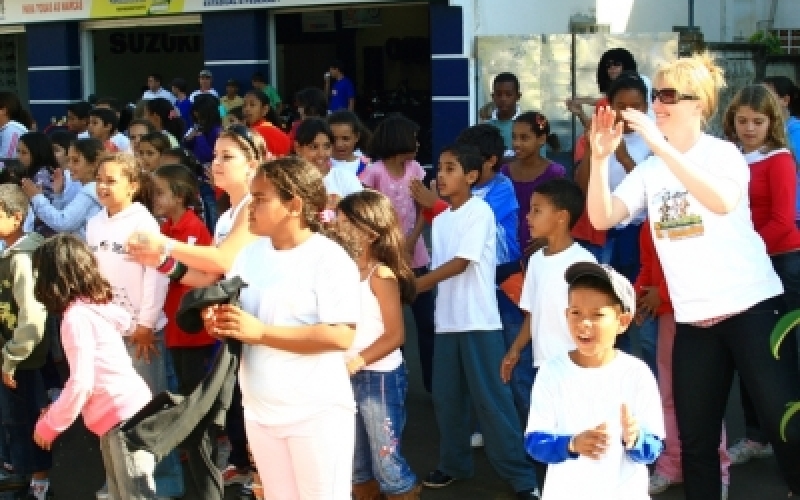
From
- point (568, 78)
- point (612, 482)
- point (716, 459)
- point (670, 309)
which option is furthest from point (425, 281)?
point (568, 78)

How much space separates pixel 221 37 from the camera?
17062 millimetres

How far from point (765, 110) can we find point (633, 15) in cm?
1352

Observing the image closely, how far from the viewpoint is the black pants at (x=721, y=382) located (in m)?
4.30

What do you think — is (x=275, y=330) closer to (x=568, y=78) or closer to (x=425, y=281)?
(x=425, y=281)

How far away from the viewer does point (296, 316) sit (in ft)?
12.4

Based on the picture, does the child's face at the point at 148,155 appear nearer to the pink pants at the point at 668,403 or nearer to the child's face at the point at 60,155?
the child's face at the point at 60,155

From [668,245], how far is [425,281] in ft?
4.62

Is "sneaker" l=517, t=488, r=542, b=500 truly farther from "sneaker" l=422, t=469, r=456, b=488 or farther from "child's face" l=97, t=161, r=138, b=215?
"child's face" l=97, t=161, r=138, b=215

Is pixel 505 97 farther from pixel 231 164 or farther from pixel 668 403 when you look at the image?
pixel 231 164

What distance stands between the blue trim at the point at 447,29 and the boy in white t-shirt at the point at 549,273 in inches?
409

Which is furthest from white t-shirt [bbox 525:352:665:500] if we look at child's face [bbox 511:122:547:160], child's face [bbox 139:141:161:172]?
child's face [bbox 139:141:161:172]

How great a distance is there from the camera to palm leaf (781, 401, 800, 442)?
13.2 ft

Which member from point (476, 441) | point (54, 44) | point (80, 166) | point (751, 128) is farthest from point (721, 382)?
point (54, 44)

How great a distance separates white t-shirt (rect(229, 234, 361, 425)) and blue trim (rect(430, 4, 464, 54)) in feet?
38.2
